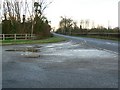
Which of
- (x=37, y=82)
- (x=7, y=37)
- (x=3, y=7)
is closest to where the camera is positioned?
(x=37, y=82)

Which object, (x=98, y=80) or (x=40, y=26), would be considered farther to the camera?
(x=40, y=26)

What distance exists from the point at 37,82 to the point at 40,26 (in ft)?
176

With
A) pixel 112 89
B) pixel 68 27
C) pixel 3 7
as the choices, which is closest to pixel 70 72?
pixel 112 89

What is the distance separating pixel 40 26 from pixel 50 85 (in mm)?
54115

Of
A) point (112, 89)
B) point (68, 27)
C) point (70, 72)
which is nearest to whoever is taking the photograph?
point (112, 89)

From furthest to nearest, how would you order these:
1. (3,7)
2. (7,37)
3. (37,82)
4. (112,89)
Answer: (3,7)
(7,37)
(37,82)
(112,89)

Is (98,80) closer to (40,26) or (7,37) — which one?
(7,37)

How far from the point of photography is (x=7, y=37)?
158ft

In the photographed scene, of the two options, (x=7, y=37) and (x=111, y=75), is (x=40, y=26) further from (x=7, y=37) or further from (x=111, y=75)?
(x=111, y=75)

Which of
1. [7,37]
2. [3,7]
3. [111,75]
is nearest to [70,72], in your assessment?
[111,75]

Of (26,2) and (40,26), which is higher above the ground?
(26,2)

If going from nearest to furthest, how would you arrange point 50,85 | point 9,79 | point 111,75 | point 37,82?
point 50,85
point 37,82
point 9,79
point 111,75

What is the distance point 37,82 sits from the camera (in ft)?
27.6

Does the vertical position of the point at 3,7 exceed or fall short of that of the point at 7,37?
it exceeds it
